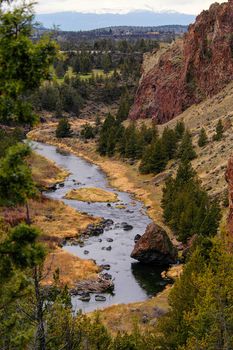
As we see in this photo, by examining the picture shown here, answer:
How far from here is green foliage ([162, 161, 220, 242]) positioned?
185 ft

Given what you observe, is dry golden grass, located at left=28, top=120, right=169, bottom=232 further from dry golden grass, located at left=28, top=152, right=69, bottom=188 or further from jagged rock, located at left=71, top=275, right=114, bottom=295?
jagged rock, located at left=71, top=275, right=114, bottom=295

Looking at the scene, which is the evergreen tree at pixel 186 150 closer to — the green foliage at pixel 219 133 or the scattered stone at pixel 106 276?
the green foliage at pixel 219 133

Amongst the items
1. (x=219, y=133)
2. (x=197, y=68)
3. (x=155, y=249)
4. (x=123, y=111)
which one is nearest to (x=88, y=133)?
(x=123, y=111)

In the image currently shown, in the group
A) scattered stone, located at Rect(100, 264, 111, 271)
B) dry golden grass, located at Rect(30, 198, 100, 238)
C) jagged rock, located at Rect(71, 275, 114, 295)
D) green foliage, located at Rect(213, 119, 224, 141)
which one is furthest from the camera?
green foliage, located at Rect(213, 119, 224, 141)

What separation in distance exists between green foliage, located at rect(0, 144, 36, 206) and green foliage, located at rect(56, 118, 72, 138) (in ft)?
418

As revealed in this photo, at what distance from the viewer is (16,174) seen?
12.8 meters

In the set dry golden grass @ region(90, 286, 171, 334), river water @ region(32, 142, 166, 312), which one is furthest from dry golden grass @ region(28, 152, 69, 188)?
dry golden grass @ region(90, 286, 171, 334)

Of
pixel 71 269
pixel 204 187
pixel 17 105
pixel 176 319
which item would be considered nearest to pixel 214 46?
pixel 204 187

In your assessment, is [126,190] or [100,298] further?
[126,190]

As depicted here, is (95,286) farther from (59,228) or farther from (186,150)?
(186,150)

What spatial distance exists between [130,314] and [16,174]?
32852mm

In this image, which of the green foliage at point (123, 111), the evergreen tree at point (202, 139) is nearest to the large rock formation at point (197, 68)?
the green foliage at point (123, 111)

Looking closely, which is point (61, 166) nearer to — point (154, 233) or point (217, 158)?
point (217, 158)

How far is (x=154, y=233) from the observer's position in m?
57.8
